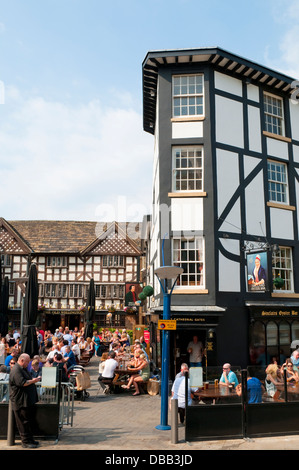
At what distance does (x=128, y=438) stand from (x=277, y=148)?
43.0 feet

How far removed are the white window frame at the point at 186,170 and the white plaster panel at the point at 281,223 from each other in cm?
339

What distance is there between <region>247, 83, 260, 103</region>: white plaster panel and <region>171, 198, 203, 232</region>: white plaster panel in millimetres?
5072

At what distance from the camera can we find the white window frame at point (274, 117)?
17188 millimetres

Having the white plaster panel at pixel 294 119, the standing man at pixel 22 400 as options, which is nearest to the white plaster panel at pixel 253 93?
the white plaster panel at pixel 294 119

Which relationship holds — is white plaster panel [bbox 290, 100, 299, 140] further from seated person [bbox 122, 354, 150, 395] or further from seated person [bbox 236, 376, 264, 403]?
seated person [bbox 236, 376, 264, 403]

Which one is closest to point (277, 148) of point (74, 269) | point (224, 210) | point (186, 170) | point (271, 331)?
point (224, 210)

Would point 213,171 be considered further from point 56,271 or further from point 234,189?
point 56,271

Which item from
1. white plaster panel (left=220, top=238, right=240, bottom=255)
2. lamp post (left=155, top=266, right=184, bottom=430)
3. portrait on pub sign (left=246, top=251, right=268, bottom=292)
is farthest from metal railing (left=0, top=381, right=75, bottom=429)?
white plaster panel (left=220, top=238, right=240, bottom=255)

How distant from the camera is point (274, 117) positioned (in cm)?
1745

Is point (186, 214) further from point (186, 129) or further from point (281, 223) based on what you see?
point (281, 223)

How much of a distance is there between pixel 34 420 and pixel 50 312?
29371 millimetres

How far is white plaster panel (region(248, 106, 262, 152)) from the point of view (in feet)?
53.7

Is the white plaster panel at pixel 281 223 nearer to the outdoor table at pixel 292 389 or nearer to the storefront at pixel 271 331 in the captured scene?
the storefront at pixel 271 331
